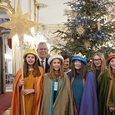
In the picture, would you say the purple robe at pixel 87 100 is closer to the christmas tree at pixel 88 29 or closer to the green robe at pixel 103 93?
the green robe at pixel 103 93

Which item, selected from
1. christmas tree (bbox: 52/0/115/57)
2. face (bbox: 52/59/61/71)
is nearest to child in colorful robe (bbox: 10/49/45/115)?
face (bbox: 52/59/61/71)

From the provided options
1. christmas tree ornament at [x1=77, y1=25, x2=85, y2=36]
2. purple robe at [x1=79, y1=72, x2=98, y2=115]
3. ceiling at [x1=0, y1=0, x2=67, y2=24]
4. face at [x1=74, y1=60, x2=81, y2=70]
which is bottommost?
purple robe at [x1=79, y1=72, x2=98, y2=115]

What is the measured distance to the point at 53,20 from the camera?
32.4 feet

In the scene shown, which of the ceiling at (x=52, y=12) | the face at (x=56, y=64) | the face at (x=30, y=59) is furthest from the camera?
the ceiling at (x=52, y=12)

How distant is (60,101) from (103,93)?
2.36 ft

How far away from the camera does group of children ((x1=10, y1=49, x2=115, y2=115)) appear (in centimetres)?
288

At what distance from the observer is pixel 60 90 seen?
288 centimetres

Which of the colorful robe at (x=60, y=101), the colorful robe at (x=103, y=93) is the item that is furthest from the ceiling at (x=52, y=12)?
the colorful robe at (x=60, y=101)

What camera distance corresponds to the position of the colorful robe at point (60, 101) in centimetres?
286

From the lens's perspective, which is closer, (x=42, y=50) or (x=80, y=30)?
(x=42, y=50)

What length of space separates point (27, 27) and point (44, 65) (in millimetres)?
1245

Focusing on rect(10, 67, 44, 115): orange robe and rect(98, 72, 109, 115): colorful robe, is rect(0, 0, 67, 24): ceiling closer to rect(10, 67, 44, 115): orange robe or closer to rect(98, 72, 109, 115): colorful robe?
rect(10, 67, 44, 115): orange robe

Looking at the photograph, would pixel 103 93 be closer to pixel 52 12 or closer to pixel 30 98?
pixel 30 98

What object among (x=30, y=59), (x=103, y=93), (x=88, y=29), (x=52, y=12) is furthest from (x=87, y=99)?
(x=52, y=12)
